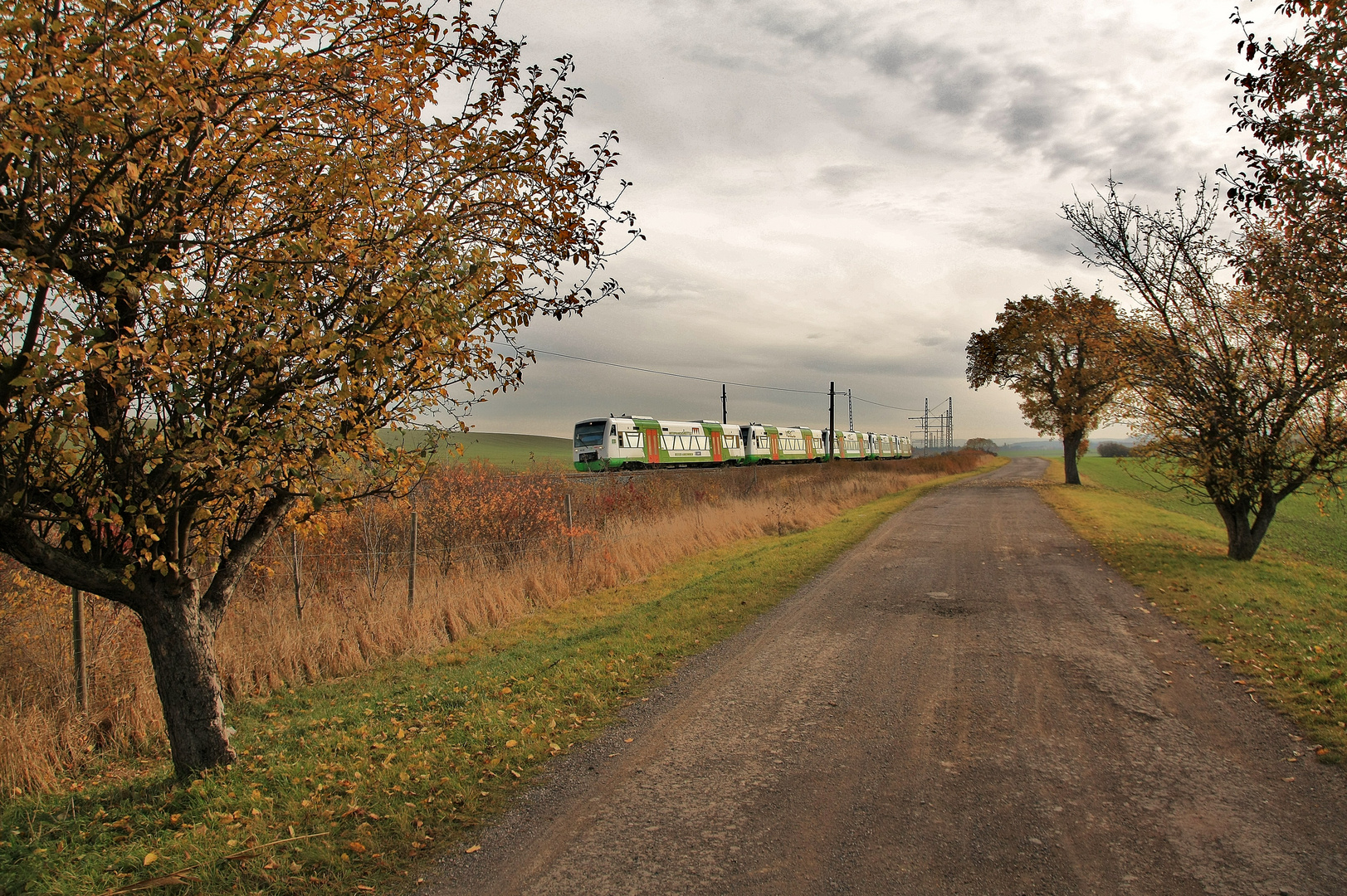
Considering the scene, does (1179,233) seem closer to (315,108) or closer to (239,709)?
(315,108)

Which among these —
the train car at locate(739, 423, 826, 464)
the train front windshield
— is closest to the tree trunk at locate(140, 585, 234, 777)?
the train front windshield

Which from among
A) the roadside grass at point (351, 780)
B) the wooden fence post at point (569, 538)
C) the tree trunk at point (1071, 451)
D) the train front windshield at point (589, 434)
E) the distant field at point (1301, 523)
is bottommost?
the distant field at point (1301, 523)

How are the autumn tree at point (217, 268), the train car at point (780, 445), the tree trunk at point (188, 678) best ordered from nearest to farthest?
the autumn tree at point (217, 268)
the tree trunk at point (188, 678)
the train car at point (780, 445)

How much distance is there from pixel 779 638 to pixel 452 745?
3948 millimetres

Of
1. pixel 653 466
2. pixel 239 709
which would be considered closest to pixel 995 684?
pixel 239 709

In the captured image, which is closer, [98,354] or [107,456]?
[98,354]

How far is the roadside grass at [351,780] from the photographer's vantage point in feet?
12.8

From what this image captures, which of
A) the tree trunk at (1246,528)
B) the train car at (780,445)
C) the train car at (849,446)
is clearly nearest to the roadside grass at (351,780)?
the tree trunk at (1246,528)

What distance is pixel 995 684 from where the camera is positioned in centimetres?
631

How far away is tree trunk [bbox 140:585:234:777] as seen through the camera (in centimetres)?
472

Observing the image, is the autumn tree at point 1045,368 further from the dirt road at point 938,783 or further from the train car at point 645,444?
the dirt road at point 938,783

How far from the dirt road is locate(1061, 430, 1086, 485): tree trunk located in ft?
96.8

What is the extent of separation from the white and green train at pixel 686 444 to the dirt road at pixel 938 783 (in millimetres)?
26313

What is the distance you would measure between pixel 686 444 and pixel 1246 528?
29.0m
